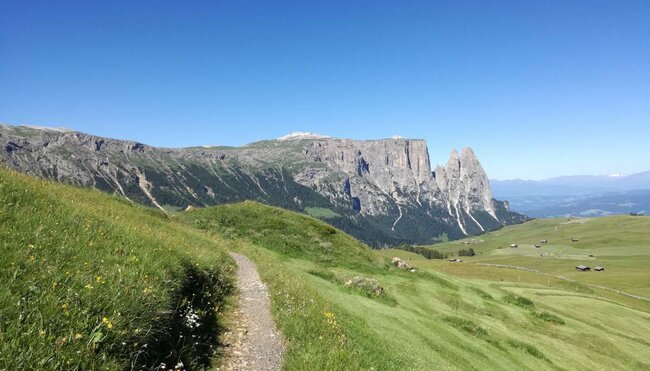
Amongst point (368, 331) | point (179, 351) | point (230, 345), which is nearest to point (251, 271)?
point (368, 331)

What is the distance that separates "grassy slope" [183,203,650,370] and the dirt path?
49 cm

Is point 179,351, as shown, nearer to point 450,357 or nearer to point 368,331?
point 368,331

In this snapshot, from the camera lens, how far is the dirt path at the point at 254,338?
455 inches

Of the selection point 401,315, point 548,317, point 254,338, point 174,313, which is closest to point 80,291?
point 174,313

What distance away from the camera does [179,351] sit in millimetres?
10055

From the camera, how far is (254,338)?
1337cm

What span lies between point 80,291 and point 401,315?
2116 cm

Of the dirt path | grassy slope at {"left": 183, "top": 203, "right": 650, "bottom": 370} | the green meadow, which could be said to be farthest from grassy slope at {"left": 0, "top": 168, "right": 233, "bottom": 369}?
grassy slope at {"left": 183, "top": 203, "right": 650, "bottom": 370}

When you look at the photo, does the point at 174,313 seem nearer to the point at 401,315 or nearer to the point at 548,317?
the point at 401,315

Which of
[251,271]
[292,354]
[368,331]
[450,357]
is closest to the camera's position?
[292,354]

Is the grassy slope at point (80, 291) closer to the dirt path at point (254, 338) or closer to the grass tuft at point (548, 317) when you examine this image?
the dirt path at point (254, 338)

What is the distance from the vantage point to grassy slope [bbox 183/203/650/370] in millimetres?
14961

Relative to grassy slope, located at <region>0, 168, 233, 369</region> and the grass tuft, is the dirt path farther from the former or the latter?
the grass tuft

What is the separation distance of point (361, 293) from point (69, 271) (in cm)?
2373
